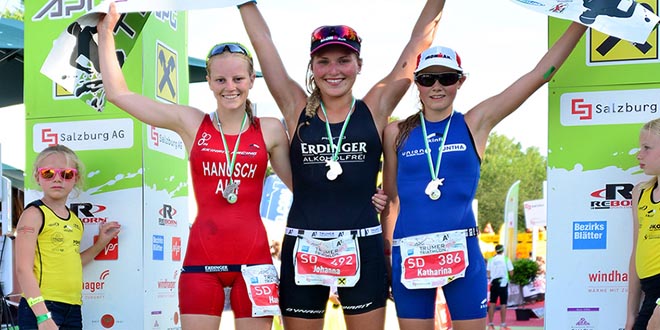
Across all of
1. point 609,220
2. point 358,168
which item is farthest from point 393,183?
point 609,220

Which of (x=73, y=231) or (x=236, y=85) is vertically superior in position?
(x=236, y=85)

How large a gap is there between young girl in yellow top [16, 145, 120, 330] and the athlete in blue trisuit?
2.06 metres

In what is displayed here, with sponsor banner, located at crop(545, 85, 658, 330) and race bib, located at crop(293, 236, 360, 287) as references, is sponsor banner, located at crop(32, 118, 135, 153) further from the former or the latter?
sponsor banner, located at crop(545, 85, 658, 330)

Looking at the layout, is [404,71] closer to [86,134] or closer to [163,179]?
[163,179]

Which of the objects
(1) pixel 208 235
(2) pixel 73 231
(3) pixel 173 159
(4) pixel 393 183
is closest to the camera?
(1) pixel 208 235

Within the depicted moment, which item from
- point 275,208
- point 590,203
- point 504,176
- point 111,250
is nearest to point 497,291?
point 275,208

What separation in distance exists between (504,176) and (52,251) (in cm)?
5948

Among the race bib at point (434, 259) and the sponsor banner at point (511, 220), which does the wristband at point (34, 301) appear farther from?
the sponsor banner at point (511, 220)

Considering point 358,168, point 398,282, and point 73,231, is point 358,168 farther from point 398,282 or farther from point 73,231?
point 73,231

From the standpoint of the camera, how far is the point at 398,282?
13.0 ft

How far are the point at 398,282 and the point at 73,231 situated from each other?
2136mm

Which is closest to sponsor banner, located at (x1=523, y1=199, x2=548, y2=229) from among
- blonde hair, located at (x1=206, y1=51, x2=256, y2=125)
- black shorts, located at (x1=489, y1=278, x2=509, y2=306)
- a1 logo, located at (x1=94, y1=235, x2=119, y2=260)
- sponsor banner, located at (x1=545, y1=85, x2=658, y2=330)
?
black shorts, located at (x1=489, y1=278, x2=509, y2=306)

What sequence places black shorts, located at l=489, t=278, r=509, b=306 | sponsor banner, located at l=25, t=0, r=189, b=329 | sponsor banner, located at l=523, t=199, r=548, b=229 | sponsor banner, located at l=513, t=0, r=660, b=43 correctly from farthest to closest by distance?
sponsor banner, located at l=523, t=199, r=548, b=229, black shorts, located at l=489, t=278, r=509, b=306, sponsor banner, located at l=25, t=0, r=189, b=329, sponsor banner, located at l=513, t=0, r=660, b=43

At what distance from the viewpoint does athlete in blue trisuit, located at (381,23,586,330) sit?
3.85 metres
